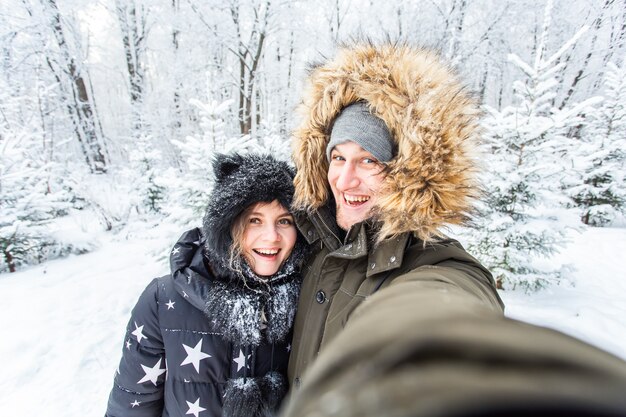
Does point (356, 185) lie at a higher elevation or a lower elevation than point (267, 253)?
higher

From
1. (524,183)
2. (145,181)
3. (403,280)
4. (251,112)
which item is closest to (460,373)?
(403,280)

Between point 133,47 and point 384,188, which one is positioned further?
point 133,47

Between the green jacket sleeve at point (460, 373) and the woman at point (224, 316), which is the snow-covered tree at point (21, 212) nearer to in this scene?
the woman at point (224, 316)

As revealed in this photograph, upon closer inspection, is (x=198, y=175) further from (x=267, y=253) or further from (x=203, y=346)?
(x=203, y=346)

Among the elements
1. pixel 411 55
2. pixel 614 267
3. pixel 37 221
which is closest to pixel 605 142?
pixel 614 267

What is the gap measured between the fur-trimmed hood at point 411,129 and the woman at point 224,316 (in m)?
0.27

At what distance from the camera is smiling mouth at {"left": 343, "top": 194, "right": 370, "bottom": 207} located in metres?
1.47

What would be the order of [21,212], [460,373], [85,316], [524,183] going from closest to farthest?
[460,373] < [524,183] < [85,316] < [21,212]

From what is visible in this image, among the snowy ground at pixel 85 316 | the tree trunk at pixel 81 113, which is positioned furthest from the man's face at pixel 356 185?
the tree trunk at pixel 81 113

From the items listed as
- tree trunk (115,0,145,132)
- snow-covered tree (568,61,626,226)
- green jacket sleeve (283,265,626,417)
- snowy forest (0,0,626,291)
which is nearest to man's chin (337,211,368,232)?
snowy forest (0,0,626,291)

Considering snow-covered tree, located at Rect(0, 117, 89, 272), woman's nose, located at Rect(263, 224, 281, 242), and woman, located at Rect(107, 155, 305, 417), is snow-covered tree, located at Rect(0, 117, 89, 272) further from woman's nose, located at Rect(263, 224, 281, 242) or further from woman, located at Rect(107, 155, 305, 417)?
woman's nose, located at Rect(263, 224, 281, 242)

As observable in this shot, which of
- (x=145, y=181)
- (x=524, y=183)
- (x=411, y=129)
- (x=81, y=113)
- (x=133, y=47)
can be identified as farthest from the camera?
(x=133, y=47)

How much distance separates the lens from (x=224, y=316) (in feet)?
4.43

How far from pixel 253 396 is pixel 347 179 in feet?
3.58
